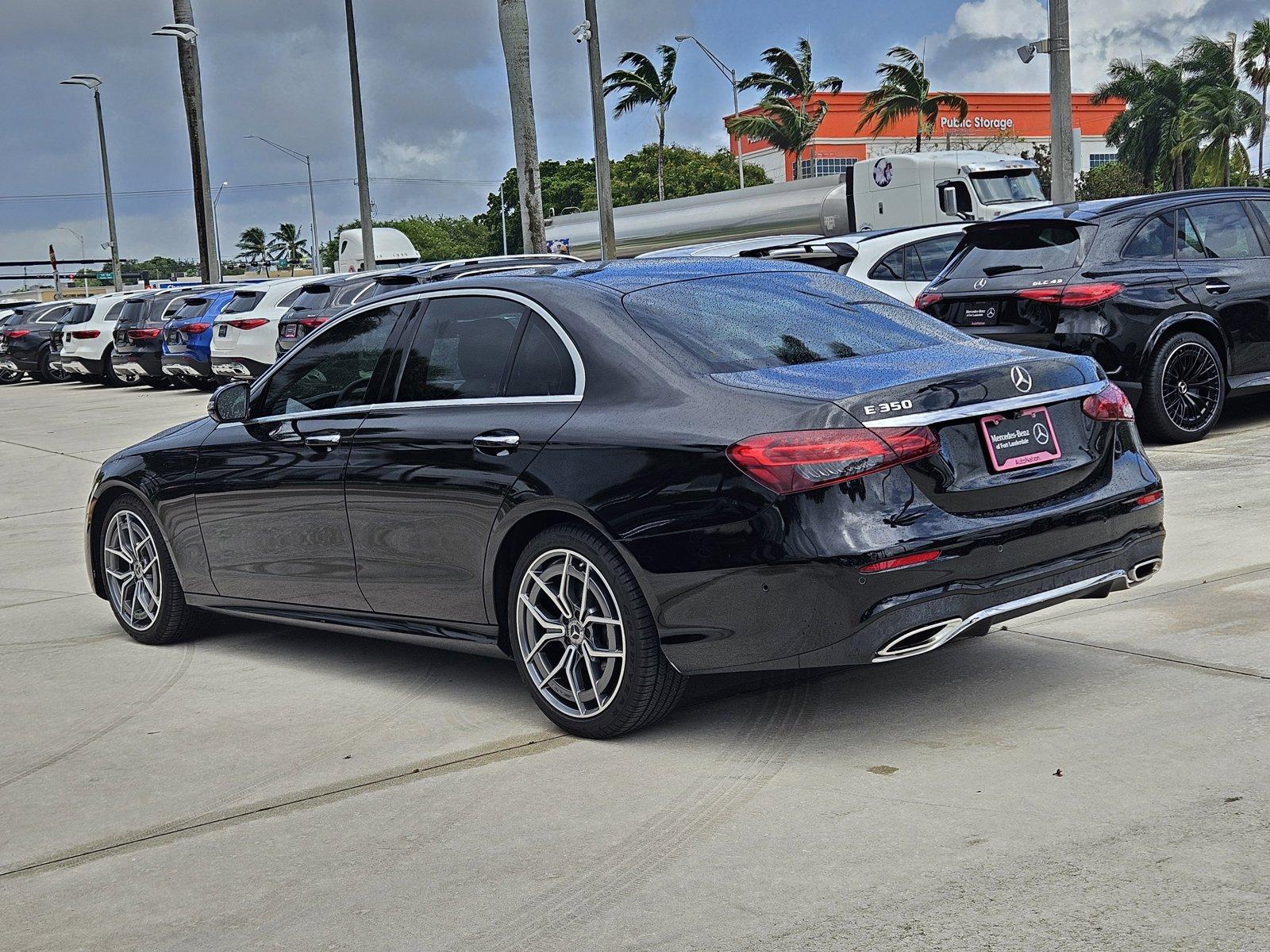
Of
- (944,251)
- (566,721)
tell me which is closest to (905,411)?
(566,721)

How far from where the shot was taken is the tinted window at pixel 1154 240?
10.8 meters

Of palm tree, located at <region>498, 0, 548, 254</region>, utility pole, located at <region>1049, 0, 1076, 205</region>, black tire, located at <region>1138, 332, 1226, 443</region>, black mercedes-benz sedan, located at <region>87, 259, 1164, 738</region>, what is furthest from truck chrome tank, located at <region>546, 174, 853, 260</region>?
black mercedes-benz sedan, located at <region>87, 259, 1164, 738</region>

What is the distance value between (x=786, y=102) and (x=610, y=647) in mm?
67083

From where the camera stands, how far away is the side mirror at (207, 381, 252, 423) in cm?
649

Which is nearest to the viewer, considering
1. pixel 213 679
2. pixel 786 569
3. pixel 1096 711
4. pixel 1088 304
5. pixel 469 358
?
pixel 786 569

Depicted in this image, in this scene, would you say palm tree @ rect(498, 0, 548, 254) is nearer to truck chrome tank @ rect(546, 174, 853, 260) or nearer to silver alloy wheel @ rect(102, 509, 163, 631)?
truck chrome tank @ rect(546, 174, 853, 260)

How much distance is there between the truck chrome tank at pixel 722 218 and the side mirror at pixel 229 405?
27256 mm

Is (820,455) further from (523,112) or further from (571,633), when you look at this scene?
(523,112)

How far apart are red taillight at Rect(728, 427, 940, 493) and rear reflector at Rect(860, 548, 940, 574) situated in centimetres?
25

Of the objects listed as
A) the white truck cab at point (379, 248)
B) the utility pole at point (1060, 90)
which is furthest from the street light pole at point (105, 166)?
the utility pole at point (1060, 90)

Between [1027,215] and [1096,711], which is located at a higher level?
[1027,215]

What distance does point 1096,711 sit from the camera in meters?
4.91

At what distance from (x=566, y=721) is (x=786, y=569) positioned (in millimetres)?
1020

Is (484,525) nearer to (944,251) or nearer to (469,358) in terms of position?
(469,358)
